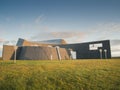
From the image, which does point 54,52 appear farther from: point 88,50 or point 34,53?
point 88,50

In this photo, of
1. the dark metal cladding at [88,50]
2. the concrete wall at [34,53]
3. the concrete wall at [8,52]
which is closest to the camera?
the concrete wall at [34,53]

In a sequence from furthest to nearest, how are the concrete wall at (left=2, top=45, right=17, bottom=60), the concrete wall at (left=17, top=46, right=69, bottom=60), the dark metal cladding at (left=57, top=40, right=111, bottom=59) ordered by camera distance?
the dark metal cladding at (left=57, top=40, right=111, bottom=59) < the concrete wall at (left=2, top=45, right=17, bottom=60) < the concrete wall at (left=17, top=46, right=69, bottom=60)

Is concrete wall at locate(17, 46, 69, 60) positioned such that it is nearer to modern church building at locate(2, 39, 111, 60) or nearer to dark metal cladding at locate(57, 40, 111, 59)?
modern church building at locate(2, 39, 111, 60)

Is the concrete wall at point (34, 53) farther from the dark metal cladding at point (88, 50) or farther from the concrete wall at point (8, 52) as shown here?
the dark metal cladding at point (88, 50)

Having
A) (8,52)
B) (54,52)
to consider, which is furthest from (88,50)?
(8,52)

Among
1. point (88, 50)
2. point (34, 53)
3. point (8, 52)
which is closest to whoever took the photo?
point (34, 53)

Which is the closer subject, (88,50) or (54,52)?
(54,52)

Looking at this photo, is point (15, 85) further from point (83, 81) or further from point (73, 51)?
point (73, 51)

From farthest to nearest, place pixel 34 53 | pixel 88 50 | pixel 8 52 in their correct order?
pixel 88 50, pixel 8 52, pixel 34 53

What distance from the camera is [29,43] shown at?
76312mm

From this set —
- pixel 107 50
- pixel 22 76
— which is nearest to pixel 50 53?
pixel 107 50

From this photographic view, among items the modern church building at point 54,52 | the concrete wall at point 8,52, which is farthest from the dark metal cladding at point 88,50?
the concrete wall at point 8,52

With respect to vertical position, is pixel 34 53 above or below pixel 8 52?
below

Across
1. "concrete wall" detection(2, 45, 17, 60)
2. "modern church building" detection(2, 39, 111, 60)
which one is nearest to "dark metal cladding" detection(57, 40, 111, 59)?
"modern church building" detection(2, 39, 111, 60)
